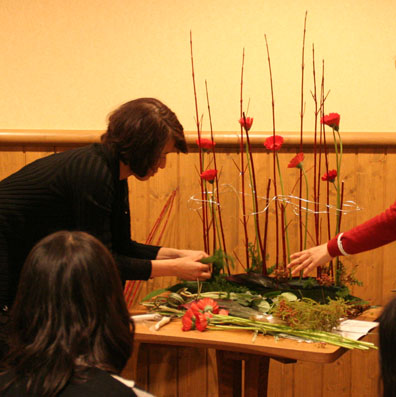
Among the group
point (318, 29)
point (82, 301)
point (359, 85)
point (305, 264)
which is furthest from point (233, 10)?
point (82, 301)

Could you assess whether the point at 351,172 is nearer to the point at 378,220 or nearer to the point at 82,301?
the point at 378,220

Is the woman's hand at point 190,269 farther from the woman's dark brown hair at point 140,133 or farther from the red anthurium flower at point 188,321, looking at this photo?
the woman's dark brown hair at point 140,133

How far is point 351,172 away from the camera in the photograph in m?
2.43

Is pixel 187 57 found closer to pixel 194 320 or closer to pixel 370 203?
pixel 370 203

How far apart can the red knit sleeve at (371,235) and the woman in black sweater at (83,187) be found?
585mm

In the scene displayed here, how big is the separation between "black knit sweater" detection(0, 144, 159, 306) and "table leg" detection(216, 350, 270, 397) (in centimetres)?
56

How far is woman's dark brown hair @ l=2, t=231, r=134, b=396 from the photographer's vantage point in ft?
3.11

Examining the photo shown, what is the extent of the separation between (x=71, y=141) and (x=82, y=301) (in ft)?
5.50

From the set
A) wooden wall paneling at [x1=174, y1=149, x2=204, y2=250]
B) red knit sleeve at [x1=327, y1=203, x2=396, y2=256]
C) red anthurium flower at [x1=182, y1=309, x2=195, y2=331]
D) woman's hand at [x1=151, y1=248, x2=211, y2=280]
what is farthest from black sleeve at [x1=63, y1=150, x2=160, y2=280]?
wooden wall paneling at [x1=174, y1=149, x2=204, y2=250]

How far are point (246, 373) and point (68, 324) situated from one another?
0.95 m

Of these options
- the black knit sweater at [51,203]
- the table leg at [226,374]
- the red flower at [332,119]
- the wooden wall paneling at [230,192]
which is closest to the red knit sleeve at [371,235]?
the red flower at [332,119]

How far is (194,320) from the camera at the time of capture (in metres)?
1.68

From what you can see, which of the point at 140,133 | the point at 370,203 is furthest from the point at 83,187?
the point at 370,203

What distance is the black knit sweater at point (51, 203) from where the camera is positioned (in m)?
1.57
